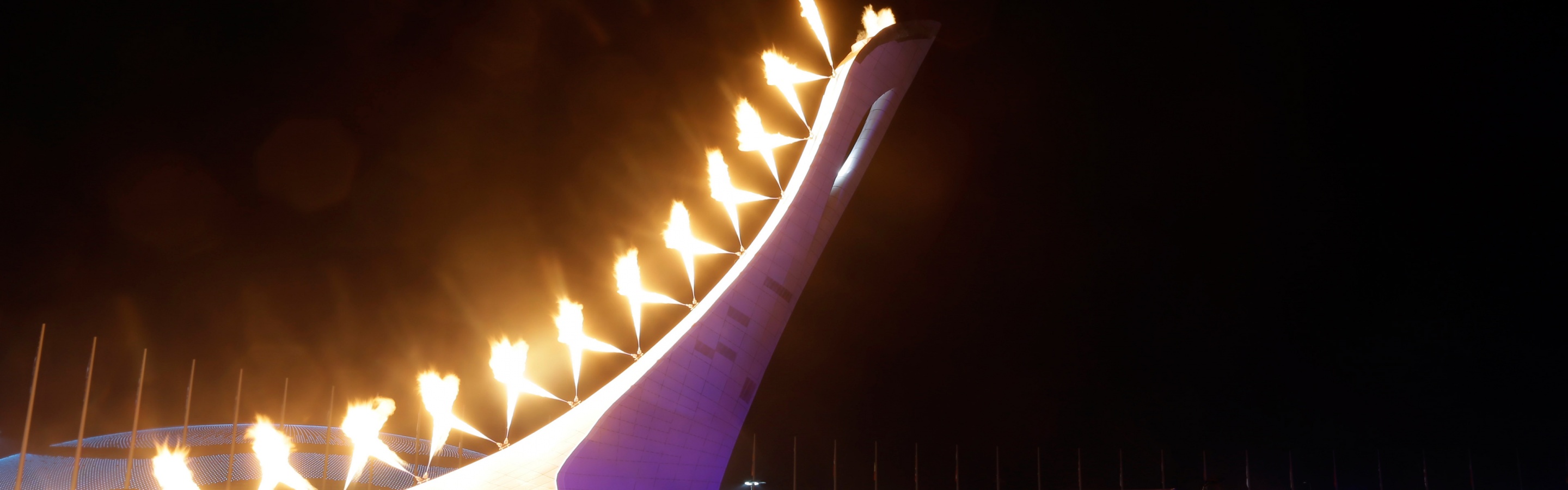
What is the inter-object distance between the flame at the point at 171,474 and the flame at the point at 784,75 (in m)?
33.4

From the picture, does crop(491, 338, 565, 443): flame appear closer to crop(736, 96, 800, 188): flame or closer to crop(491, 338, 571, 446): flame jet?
crop(491, 338, 571, 446): flame jet

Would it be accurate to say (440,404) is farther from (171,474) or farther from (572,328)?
(171,474)

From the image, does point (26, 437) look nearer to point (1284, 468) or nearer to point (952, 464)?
point (952, 464)

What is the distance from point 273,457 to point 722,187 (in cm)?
2066

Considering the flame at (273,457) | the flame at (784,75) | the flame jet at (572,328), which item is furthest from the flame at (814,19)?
the flame at (273,457)

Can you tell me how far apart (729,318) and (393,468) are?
115 feet

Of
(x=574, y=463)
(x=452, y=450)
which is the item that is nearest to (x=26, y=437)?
(x=574, y=463)

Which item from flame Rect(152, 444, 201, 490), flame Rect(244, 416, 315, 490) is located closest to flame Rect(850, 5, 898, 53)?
flame Rect(244, 416, 315, 490)

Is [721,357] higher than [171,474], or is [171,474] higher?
[721,357]

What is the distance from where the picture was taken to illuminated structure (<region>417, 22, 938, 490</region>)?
1962 cm

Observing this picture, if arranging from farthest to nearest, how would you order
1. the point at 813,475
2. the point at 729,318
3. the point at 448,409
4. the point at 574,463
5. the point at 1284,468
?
the point at 1284,468
the point at 813,475
the point at 448,409
the point at 729,318
the point at 574,463

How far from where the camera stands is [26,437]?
2247 cm

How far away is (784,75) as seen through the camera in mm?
21750

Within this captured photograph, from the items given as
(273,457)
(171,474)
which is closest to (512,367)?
(273,457)
